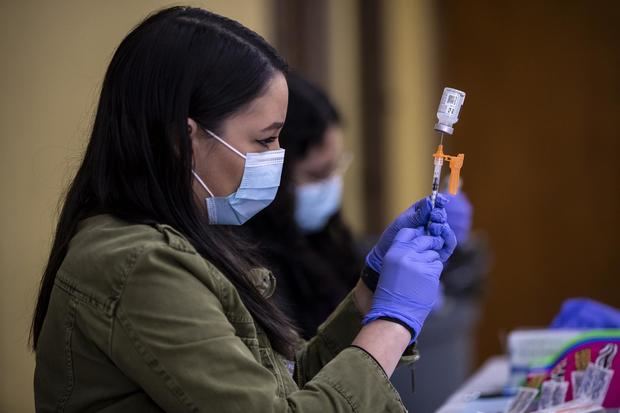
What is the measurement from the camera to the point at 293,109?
246 centimetres

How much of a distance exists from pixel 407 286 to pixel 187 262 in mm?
334

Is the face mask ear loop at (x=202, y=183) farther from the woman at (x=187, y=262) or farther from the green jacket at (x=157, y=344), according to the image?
the green jacket at (x=157, y=344)

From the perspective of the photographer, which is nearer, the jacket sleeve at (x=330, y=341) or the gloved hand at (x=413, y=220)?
the gloved hand at (x=413, y=220)

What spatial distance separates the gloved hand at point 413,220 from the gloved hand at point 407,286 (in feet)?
0.28

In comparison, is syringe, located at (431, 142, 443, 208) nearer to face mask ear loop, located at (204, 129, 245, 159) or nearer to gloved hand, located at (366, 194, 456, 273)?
gloved hand, located at (366, 194, 456, 273)

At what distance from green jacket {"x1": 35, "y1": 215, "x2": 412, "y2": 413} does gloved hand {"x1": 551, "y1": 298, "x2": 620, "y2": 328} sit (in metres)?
1.08

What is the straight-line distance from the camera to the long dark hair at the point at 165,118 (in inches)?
46.3

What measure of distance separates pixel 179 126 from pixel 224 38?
5.9 inches

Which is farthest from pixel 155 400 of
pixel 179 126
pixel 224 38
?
pixel 224 38

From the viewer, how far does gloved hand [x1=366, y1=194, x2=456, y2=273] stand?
135 centimetres

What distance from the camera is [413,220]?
55.1 inches

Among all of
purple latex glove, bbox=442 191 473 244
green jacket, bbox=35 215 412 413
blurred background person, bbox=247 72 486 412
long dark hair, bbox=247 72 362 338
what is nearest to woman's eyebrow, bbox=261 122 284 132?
green jacket, bbox=35 215 412 413

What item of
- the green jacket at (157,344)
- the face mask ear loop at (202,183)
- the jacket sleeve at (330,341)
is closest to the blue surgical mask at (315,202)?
the jacket sleeve at (330,341)

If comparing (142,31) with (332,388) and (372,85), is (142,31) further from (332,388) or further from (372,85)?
(372,85)
